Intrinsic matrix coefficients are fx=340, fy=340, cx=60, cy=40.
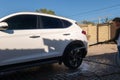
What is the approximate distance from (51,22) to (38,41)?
3.68 ft

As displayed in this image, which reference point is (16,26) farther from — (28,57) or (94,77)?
(94,77)

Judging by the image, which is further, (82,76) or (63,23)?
(63,23)

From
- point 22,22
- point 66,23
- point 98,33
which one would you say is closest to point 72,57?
point 66,23

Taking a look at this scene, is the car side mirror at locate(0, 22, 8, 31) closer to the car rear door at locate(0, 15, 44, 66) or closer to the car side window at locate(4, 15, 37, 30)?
the car rear door at locate(0, 15, 44, 66)

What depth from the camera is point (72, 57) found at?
1123 cm

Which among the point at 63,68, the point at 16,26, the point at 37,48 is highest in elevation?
the point at 16,26

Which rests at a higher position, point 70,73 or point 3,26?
point 3,26

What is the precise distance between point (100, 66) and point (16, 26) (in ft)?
12.0

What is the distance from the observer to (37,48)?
998 cm

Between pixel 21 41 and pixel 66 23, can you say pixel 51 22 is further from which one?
pixel 21 41

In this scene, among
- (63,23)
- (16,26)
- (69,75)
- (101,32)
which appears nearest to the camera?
(16,26)

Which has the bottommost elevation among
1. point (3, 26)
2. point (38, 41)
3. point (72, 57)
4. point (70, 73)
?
point (70, 73)

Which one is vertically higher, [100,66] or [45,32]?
[45,32]

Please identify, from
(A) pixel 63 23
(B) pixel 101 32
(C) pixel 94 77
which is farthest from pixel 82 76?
(B) pixel 101 32
